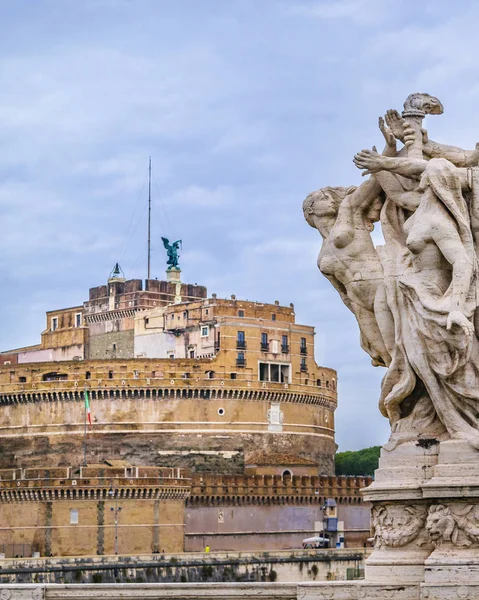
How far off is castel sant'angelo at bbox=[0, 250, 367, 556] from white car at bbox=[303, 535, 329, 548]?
1246 millimetres

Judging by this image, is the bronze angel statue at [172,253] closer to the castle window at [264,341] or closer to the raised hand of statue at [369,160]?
the castle window at [264,341]

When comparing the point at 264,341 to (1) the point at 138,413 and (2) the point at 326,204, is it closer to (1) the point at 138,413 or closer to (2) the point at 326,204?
(1) the point at 138,413

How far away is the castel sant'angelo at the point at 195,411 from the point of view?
6707 centimetres

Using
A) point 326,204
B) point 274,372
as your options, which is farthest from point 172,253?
point 326,204

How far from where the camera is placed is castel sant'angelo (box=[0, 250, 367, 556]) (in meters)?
67.1

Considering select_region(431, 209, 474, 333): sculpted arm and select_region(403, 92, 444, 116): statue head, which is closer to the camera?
select_region(431, 209, 474, 333): sculpted arm

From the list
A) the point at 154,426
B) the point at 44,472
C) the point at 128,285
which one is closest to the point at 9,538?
the point at 44,472

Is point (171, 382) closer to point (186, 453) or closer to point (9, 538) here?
point (186, 453)

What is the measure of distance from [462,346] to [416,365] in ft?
0.86

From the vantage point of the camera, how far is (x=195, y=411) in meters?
73.4

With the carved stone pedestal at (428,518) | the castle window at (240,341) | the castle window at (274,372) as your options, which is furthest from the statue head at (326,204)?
the castle window at (274,372)

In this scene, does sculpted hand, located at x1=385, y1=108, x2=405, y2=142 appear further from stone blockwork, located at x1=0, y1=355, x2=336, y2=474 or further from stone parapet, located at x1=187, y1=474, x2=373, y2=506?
stone blockwork, located at x1=0, y1=355, x2=336, y2=474

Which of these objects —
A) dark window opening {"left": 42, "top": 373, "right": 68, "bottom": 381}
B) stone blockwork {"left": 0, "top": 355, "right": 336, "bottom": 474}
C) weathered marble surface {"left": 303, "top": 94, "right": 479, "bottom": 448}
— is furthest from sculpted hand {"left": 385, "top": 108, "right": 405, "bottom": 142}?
dark window opening {"left": 42, "top": 373, "right": 68, "bottom": 381}

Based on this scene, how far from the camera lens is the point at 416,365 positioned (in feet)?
20.2
